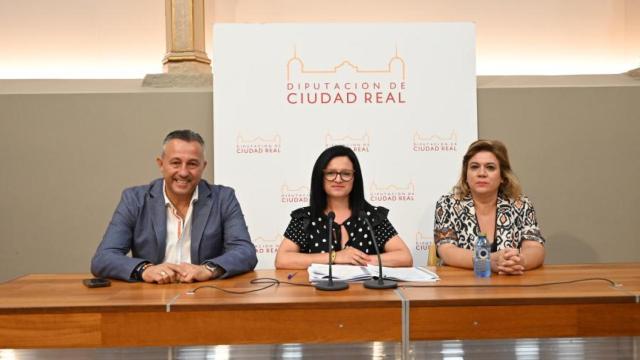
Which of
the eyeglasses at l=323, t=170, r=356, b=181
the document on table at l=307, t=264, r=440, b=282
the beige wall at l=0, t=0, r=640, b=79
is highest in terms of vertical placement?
the beige wall at l=0, t=0, r=640, b=79

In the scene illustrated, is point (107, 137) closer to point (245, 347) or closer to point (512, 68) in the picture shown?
point (245, 347)

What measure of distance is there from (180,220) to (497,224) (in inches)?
62.7

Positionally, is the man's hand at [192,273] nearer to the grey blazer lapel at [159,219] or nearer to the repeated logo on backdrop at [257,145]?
the grey blazer lapel at [159,219]

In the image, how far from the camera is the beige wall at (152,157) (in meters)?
4.21

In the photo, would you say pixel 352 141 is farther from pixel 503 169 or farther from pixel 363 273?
pixel 363 273

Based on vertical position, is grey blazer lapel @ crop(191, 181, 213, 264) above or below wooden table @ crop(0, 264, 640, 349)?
above

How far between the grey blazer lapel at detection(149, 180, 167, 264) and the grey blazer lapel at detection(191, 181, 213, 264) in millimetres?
131

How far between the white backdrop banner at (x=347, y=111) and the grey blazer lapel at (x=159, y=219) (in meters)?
1.28

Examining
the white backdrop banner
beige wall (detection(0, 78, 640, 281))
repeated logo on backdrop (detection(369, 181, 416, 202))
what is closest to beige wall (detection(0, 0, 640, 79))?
beige wall (detection(0, 78, 640, 281))

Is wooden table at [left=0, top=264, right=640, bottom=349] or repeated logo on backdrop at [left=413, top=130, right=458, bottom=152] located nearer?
wooden table at [left=0, top=264, right=640, bottom=349]

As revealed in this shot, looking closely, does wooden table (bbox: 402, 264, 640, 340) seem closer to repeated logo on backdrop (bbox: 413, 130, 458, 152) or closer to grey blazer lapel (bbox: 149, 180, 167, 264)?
grey blazer lapel (bbox: 149, 180, 167, 264)

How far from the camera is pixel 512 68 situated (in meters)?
4.93

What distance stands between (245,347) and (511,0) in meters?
4.43

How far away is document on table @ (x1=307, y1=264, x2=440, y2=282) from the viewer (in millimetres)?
2074
